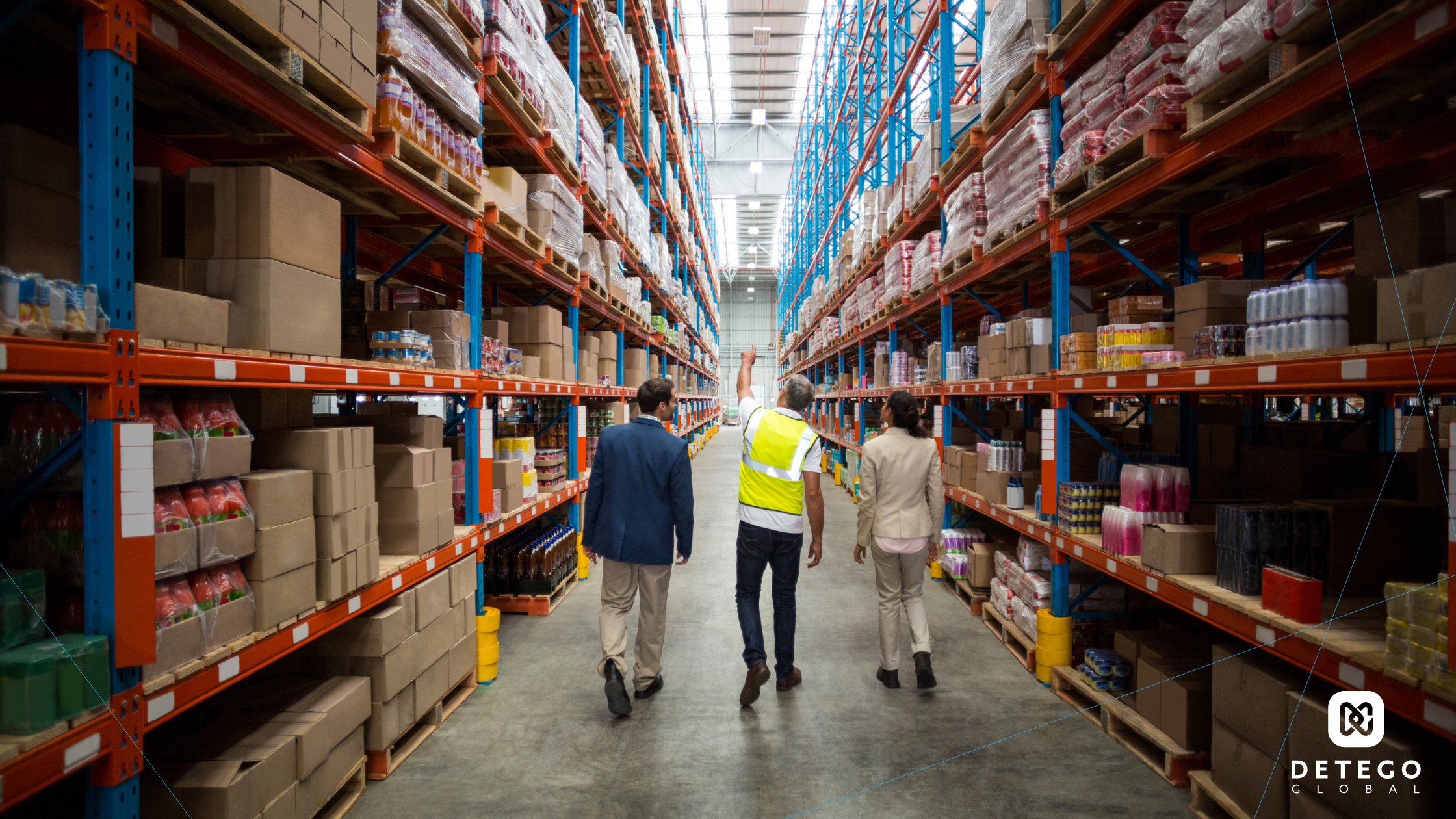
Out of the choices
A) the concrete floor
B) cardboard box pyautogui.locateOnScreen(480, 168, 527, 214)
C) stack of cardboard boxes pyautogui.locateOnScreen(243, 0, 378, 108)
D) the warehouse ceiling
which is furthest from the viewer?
the warehouse ceiling

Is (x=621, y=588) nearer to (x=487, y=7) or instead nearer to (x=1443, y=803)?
(x=1443, y=803)

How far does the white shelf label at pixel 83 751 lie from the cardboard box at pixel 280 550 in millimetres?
746

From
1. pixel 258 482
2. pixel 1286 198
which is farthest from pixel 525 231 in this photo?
pixel 1286 198

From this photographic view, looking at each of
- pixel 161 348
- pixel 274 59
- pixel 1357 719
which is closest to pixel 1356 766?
pixel 1357 719

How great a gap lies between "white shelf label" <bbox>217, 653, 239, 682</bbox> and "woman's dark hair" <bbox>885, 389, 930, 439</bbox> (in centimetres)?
374

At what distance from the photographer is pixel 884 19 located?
1107 cm

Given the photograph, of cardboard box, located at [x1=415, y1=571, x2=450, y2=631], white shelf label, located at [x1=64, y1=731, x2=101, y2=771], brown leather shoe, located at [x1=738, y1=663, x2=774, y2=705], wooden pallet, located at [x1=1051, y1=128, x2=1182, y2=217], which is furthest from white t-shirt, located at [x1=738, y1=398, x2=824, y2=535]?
white shelf label, located at [x1=64, y1=731, x2=101, y2=771]

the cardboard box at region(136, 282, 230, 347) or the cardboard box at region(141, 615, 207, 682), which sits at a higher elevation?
the cardboard box at region(136, 282, 230, 347)

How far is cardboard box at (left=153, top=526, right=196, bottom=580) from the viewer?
7.17ft

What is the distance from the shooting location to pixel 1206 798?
3141 millimetres

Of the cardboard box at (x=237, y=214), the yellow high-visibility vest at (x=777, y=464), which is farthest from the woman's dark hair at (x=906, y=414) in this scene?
the cardboard box at (x=237, y=214)

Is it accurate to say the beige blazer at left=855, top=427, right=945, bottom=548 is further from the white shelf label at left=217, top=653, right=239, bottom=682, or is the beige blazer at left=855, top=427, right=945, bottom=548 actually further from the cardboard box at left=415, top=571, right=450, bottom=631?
the white shelf label at left=217, top=653, right=239, bottom=682

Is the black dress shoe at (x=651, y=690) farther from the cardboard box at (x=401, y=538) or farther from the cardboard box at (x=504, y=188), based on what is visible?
the cardboard box at (x=504, y=188)

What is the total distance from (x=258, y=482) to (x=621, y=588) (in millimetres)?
2202
